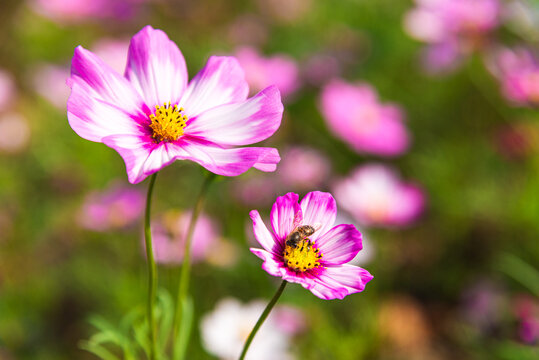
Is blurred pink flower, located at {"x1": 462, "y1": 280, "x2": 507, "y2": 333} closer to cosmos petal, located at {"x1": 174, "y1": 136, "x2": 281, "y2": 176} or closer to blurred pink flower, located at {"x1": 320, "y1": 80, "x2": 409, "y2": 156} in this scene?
blurred pink flower, located at {"x1": 320, "y1": 80, "x2": 409, "y2": 156}

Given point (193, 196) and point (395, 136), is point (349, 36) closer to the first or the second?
point (395, 136)

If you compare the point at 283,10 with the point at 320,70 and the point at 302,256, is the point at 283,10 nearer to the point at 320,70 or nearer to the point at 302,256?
the point at 320,70

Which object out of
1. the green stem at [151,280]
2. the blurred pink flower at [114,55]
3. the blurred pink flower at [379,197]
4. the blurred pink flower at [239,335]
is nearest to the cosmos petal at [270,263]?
the green stem at [151,280]

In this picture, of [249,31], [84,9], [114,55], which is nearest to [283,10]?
[249,31]

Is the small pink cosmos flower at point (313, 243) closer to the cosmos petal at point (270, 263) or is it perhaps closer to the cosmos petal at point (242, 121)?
the cosmos petal at point (270, 263)

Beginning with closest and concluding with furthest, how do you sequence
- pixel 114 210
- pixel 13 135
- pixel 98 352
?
pixel 98 352 < pixel 114 210 < pixel 13 135

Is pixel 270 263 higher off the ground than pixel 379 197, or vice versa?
pixel 270 263

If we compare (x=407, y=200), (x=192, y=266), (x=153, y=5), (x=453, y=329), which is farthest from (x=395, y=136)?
(x=153, y=5)
